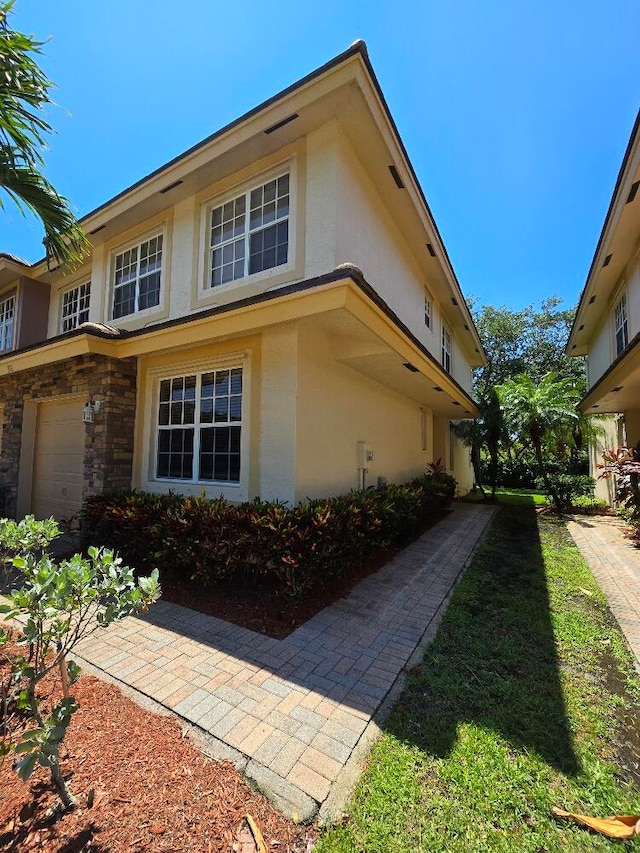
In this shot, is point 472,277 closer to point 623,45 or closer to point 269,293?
point 623,45

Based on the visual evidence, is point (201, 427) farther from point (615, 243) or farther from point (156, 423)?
point (615, 243)

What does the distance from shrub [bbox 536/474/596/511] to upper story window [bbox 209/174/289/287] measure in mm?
13720

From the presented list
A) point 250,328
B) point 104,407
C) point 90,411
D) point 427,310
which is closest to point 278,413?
point 250,328

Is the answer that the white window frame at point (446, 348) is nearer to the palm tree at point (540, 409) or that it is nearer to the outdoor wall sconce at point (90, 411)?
the palm tree at point (540, 409)

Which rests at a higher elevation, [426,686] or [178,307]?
[178,307]

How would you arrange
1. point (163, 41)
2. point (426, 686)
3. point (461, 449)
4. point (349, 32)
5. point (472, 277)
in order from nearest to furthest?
point (426, 686) < point (349, 32) < point (163, 41) < point (461, 449) < point (472, 277)

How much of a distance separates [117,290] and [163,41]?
201 inches

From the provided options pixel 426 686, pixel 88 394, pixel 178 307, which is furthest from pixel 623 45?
pixel 88 394

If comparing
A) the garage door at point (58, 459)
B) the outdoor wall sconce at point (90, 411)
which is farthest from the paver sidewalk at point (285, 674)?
the garage door at point (58, 459)

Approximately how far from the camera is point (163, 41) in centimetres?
706

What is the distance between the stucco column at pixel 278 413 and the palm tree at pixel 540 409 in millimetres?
11853

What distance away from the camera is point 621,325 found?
12203 mm

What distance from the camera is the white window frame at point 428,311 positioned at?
1238cm

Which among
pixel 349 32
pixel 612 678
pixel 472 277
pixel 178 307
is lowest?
pixel 612 678
